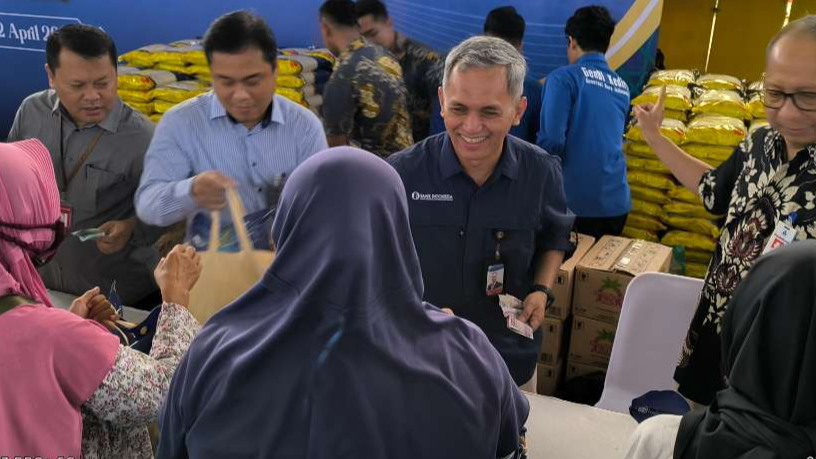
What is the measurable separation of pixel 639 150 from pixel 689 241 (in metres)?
0.67

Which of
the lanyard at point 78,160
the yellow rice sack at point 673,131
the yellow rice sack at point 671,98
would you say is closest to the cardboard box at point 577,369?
the yellow rice sack at point 673,131

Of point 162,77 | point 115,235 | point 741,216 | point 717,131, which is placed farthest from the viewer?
point 162,77

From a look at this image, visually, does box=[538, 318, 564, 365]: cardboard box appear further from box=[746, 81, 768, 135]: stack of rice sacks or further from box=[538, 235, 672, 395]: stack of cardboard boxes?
box=[746, 81, 768, 135]: stack of rice sacks

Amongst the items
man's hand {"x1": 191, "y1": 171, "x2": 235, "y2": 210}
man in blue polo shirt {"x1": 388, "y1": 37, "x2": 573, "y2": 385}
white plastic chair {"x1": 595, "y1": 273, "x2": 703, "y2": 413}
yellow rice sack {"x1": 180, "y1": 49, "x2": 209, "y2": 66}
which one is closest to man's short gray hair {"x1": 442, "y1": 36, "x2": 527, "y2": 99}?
man in blue polo shirt {"x1": 388, "y1": 37, "x2": 573, "y2": 385}

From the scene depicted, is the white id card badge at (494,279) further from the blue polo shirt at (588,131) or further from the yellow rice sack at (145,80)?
the yellow rice sack at (145,80)

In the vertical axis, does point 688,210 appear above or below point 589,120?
below

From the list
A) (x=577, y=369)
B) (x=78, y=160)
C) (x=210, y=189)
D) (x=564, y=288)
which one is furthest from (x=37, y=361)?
(x=577, y=369)

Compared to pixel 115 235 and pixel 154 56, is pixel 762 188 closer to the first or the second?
pixel 115 235

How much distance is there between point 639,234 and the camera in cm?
439

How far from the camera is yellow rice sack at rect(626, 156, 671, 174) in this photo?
423 cm

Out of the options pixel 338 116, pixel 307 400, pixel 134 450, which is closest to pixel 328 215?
pixel 307 400

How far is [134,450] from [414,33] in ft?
12.8

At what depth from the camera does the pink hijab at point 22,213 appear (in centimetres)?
137

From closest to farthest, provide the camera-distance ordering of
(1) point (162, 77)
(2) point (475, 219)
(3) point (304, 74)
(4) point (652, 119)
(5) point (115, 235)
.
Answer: (2) point (475, 219)
(4) point (652, 119)
(5) point (115, 235)
(3) point (304, 74)
(1) point (162, 77)
